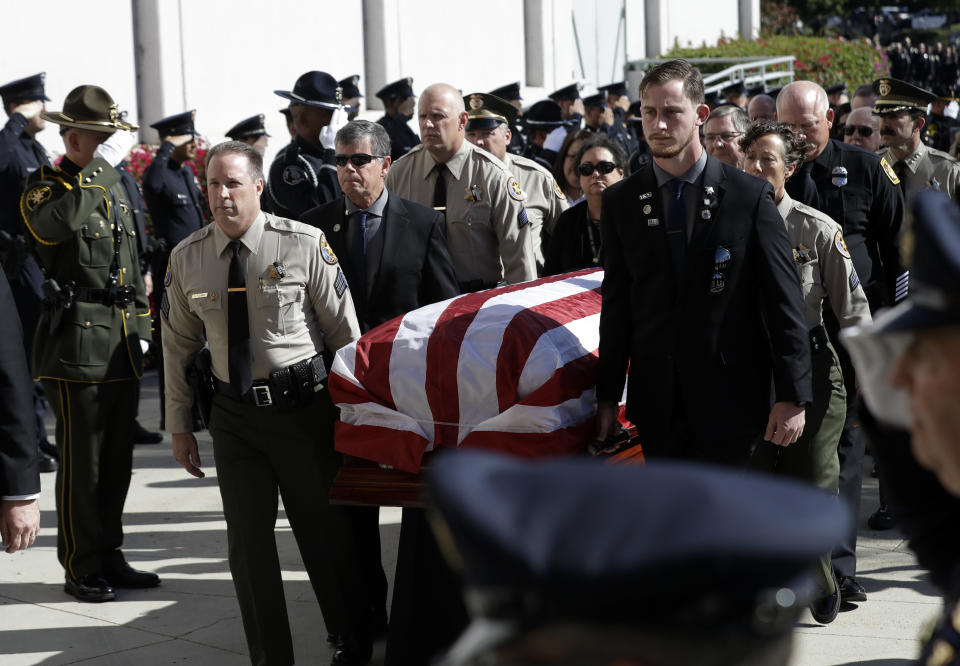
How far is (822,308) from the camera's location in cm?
487

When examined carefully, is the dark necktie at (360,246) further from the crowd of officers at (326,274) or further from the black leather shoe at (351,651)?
the black leather shoe at (351,651)

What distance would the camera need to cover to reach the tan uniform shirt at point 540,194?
670cm

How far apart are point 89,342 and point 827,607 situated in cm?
330

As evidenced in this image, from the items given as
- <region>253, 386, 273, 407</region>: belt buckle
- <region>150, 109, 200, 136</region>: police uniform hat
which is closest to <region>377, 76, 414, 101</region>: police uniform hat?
<region>150, 109, 200, 136</region>: police uniform hat

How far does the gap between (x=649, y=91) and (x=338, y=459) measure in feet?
5.61

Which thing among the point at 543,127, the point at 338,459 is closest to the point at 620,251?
the point at 338,459

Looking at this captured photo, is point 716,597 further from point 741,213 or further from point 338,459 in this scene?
point 338,459

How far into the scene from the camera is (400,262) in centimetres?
497

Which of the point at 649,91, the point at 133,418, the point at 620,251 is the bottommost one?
the point at 133,418

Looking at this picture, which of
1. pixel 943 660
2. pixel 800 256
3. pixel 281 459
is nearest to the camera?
pixel 943 660

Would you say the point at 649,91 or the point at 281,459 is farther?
the point at 281,459

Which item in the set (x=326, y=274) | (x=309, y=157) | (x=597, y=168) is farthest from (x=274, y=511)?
(x=309, y=157)

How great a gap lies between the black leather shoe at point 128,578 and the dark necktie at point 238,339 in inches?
61.1

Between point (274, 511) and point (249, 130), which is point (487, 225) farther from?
point (249, 130)
